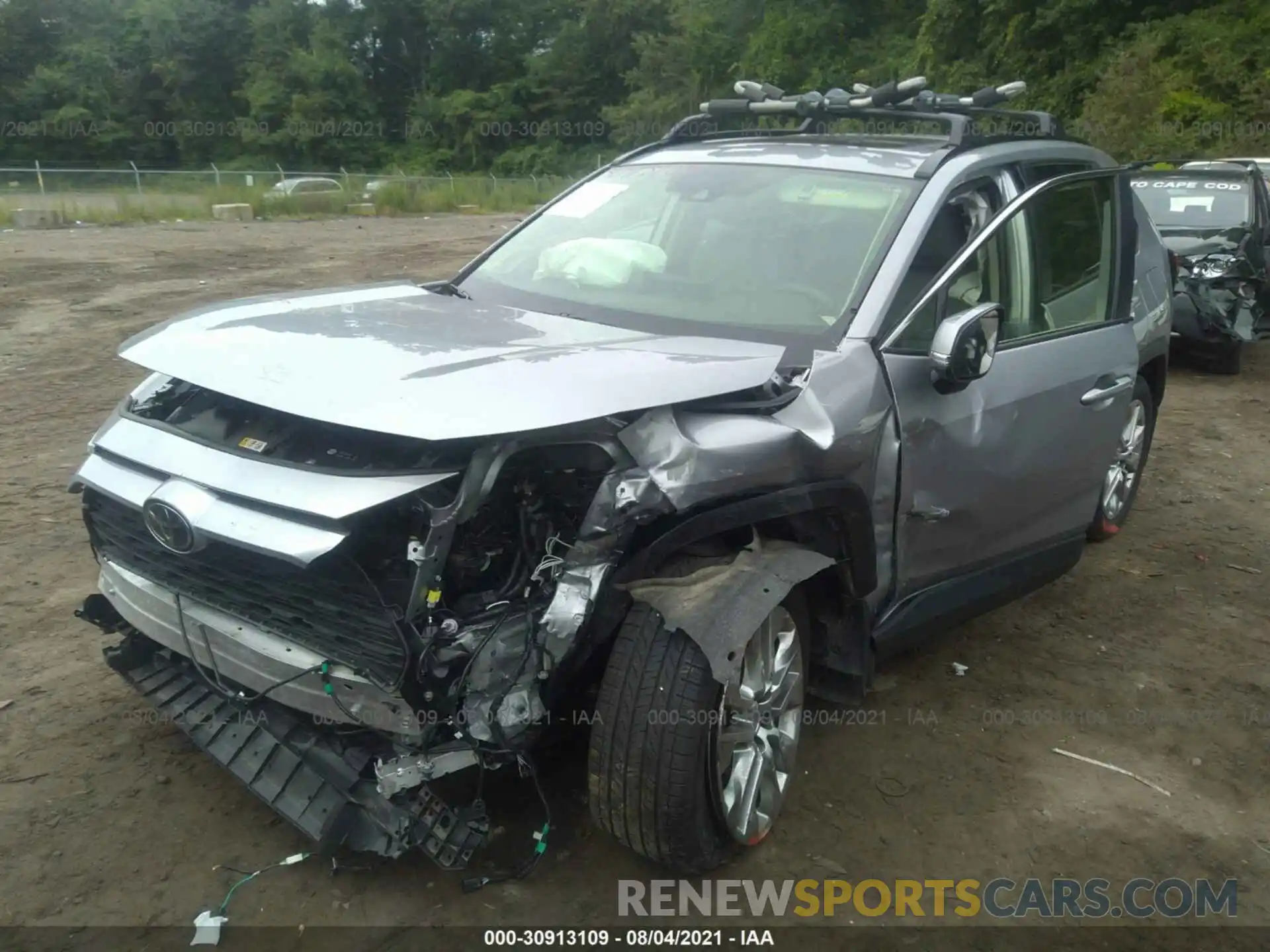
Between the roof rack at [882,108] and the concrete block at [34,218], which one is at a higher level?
the roof rack at [882,108]

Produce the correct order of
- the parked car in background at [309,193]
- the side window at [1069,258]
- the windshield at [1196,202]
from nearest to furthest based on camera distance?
the side window at [1069,258] → the windshield at [1196,202] → the parked car in background at [309,193]

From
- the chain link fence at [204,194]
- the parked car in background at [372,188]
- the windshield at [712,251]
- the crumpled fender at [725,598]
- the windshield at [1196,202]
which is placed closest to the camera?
the crumpled fender at [725,598]

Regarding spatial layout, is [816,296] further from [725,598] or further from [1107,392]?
[1107,392]

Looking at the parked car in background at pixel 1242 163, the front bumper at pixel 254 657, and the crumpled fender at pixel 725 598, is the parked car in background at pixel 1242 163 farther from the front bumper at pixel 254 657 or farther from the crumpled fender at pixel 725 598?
the front bumper at pixel 254 657

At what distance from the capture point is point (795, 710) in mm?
3059

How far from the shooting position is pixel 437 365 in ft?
8.67

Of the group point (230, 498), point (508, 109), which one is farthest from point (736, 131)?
point (508, 109)

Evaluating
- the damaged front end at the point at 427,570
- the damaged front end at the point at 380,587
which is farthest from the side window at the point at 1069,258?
the damaged front end at the point at 380,587

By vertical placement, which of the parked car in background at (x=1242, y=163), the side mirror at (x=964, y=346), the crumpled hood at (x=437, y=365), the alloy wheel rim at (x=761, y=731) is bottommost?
the alloy wheel rim at (x=761, y=731)

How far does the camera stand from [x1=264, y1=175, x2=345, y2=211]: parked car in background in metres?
23.1

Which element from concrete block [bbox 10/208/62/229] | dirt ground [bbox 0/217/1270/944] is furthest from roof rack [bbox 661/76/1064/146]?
concrete block [bbox 10/208/62/229]

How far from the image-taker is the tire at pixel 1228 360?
359 inches

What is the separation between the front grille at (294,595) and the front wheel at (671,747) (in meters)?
0.55

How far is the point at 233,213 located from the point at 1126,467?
1991 centimetres
